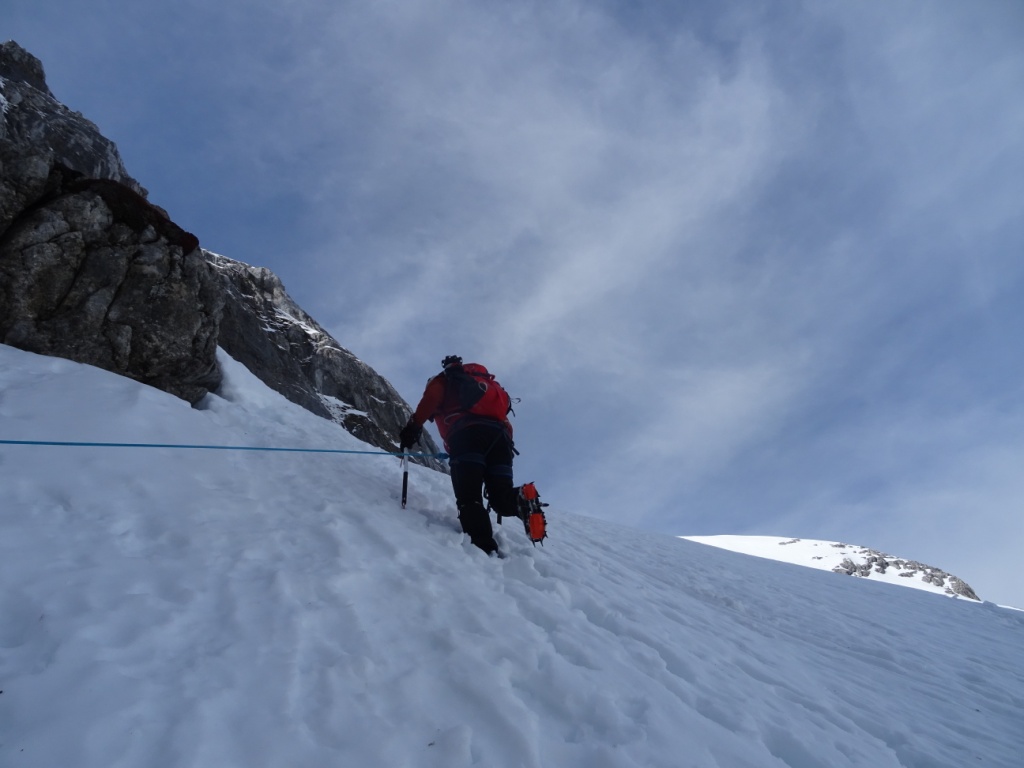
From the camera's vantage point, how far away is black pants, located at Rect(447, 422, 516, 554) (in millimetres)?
6258

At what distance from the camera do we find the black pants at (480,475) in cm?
626

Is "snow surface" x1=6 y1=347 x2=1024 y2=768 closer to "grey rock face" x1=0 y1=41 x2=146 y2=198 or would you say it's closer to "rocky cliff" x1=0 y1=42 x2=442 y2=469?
"rocky cliff" x1=0 y1=42 x2=442 y2=469

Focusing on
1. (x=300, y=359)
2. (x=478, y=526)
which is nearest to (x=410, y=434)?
(x=478, y=526)

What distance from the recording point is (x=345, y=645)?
3.45 metres

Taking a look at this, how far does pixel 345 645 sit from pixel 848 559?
86.0 metres

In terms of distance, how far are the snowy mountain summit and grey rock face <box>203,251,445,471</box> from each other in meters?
52.6

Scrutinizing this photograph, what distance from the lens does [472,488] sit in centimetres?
643

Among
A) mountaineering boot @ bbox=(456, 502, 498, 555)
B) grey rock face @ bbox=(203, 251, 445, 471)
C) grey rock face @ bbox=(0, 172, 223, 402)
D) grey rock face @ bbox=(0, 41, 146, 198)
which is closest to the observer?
mountaineering boot @ bbox=(456, 502, 498, 555)

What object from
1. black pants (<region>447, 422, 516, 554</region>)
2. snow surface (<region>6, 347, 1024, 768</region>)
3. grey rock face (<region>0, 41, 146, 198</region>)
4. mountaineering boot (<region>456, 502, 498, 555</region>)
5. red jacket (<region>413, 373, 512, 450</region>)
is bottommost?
snow surface (<region>6, 347, 1024, 768</region>)

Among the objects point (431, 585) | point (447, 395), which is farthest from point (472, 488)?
point (431, 585)

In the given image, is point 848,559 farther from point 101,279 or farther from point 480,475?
point 101,279

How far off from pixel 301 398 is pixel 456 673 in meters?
13.5

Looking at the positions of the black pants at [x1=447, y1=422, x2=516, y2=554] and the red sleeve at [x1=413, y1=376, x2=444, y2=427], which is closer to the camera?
the black pants at [x1=447, y1=422, x2=516, y2=554]

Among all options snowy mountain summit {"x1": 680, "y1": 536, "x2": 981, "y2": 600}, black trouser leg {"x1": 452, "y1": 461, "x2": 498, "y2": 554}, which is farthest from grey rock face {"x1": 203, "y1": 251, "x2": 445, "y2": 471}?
snowy mountain summit {"x1": 680, "y1": 536, "x2": 981, "y2": 600}
